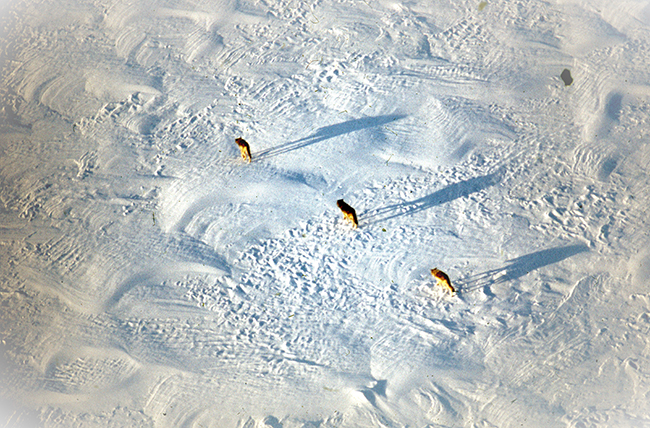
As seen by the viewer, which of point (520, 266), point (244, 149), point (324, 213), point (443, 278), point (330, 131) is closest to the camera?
point (443, 278)

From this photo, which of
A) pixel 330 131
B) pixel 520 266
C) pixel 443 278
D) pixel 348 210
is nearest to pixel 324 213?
pixel 348 210

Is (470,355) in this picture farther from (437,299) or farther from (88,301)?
(88,301)

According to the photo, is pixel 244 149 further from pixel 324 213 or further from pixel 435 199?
pixel 435 199

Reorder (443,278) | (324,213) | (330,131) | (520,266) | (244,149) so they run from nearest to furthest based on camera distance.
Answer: (443,278), (520,266), (324,213), (244,149), (330,131)

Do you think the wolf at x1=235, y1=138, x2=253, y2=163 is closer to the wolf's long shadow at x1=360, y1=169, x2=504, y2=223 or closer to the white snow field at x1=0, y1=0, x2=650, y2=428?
the white snow field at x1=0, y1=0, x2=650, y2=428

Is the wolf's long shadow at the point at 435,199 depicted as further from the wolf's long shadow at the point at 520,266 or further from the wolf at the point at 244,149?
the wolf at the point at 244,149

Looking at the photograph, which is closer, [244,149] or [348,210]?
[348,210]
